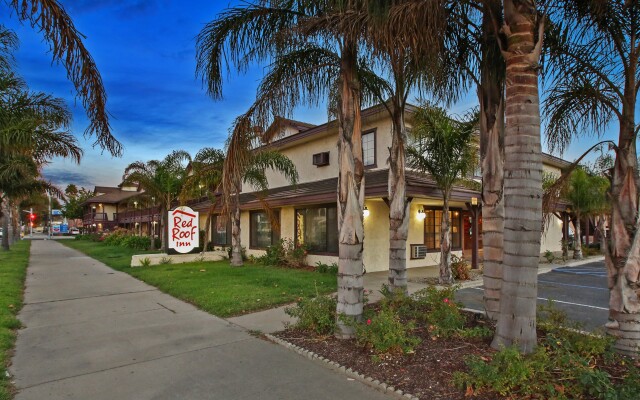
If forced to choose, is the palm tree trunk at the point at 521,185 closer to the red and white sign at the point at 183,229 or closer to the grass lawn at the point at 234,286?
the grass lawn at the point at 234,286

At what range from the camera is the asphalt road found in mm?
7430

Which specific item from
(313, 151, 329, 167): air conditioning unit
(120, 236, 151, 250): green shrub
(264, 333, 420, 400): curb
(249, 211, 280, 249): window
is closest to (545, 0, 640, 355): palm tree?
(264, 333, 420, 400): curb

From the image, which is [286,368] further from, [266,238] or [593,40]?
[266,238]

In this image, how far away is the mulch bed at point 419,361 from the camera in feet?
12.8

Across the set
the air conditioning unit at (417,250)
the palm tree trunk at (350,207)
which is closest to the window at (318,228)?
the air conditioning unit at (417,250)

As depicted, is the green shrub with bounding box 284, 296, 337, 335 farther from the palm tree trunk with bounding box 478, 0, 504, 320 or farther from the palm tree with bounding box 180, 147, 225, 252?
the palm tree with bounding box 180, 147, 225, 252

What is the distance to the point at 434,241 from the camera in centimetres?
1566

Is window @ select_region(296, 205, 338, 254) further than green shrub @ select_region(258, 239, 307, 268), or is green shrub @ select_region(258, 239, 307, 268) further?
green shrub @ select_region(258, 239, 307, 268)

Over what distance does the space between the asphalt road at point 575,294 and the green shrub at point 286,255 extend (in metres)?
6.39

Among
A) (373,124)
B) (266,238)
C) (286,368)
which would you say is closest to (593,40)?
(286,368)

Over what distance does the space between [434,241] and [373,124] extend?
5386 millimetres

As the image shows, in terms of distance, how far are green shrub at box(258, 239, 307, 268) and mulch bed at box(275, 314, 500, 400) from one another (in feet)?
30.2

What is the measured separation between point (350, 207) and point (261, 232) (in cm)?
1347

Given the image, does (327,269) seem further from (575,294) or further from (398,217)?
(575,294)
